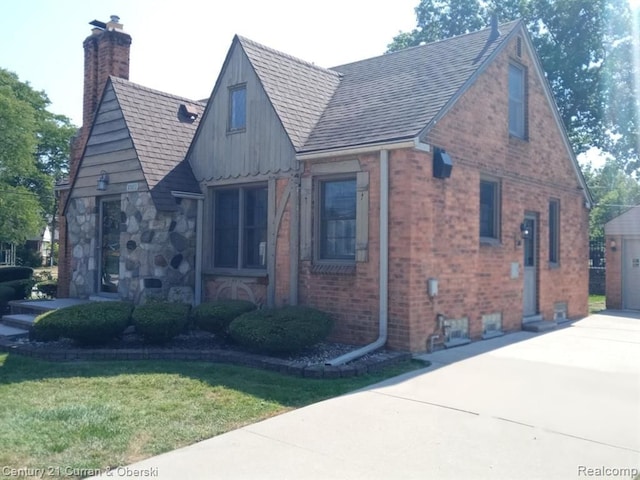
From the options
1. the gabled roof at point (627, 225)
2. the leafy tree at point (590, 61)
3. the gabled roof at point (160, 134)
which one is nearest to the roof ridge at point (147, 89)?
the gabled roof at point (160, 134)

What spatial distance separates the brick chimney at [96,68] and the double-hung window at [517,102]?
8.81m

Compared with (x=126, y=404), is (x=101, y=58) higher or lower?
higher

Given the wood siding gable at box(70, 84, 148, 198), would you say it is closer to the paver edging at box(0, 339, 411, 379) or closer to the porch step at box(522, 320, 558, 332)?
the paver edging at box(0, 339, 411, 379)

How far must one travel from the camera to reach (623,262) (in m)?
17.3

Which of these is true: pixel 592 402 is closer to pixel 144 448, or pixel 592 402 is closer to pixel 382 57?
pixel 144 448

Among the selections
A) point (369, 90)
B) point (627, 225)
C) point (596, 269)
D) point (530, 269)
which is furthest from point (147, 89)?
point (596, 269)

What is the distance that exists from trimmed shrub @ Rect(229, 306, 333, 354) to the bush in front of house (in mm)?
1765

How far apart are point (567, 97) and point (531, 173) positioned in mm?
16101

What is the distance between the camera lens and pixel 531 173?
1214cm

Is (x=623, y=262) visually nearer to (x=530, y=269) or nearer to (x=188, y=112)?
(x=530, y=269)

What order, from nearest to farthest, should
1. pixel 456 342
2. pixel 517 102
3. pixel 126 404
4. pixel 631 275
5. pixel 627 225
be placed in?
pixel 126 404 < pixel 456 342 < pixel 517 102 < pixel 627 225 < pixel 631 275

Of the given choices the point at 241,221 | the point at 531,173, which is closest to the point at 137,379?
the point at 241,221

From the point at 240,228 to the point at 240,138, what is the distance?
170 centimetres

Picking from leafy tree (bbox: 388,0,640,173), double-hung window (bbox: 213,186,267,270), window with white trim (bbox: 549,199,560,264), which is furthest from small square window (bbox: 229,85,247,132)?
leafy tree (bbox: 388,0,640,173)
